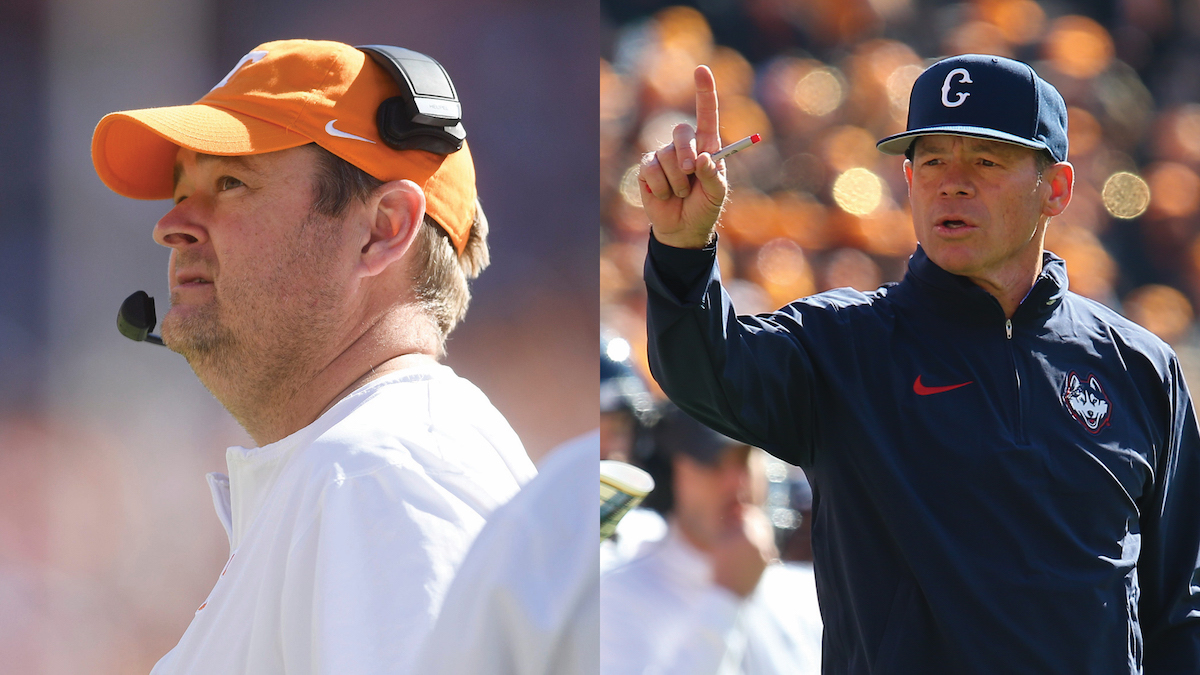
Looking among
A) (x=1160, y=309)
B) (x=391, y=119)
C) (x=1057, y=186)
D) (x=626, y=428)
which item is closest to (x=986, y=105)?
(x=1057, y=186)

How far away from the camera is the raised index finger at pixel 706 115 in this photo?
1.06 m

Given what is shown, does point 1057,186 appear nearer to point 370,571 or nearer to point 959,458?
point 959,458

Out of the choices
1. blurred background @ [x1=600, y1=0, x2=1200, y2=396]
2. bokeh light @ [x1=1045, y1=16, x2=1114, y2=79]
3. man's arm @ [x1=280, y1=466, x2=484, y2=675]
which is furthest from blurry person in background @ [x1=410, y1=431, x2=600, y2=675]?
bokeh light @ [x1=1045, y1=16, x2=1114, y2=79]

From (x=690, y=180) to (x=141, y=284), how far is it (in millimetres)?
1875

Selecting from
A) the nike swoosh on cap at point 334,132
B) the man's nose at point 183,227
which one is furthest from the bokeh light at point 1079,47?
the man's nose at point 183,227

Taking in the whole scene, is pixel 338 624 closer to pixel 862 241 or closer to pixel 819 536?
pixel 819 536

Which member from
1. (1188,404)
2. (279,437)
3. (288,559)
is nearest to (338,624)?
(288,559)

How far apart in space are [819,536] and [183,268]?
0.86 m

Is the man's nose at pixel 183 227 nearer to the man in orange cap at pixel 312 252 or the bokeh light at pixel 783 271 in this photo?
the man in orange cap at pixel 312 252

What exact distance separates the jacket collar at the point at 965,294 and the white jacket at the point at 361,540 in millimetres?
625

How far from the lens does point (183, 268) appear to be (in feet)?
4.03

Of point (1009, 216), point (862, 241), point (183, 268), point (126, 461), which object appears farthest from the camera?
point (862, 241)

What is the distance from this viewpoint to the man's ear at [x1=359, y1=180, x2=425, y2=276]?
1224 mm

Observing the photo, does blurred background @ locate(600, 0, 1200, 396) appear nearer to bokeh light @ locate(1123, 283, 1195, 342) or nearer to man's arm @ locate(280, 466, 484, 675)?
bokeh light @ locate(1123, 283, 1195, 342)
